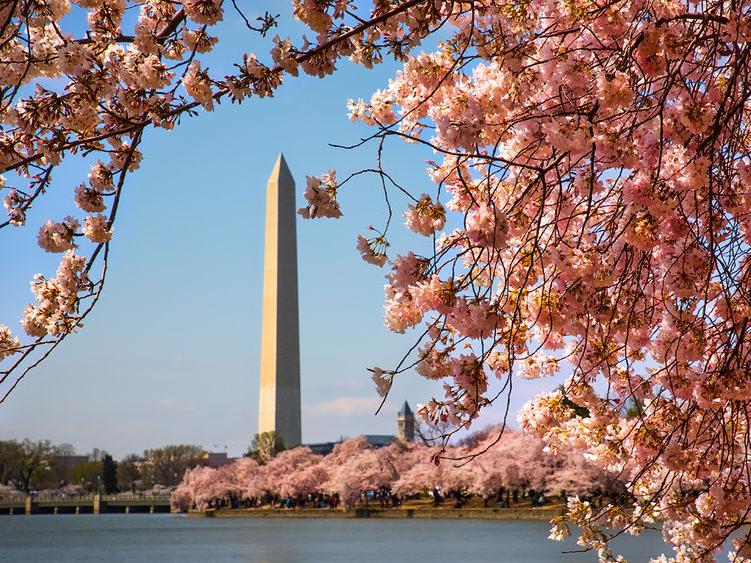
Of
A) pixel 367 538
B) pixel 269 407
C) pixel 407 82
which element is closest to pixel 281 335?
pixel 269 407

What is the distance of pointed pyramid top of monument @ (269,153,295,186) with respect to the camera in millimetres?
36219

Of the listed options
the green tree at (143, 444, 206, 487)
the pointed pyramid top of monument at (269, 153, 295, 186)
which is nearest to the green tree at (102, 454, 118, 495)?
the green tree at (143, 444, 206, 487)

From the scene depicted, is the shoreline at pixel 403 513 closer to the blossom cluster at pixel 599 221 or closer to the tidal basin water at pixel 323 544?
the tidal basin water at pixel 323 544

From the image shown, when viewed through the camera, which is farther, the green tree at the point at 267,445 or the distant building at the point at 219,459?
the distant building at the point at 219,459

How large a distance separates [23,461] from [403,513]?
4239 cm

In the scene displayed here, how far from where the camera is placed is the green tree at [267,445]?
39.3 metres

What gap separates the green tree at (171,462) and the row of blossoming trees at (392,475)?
25.8 meters

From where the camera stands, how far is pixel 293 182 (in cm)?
3756

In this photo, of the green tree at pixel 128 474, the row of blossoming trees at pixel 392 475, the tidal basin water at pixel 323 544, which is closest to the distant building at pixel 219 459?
the green tree at pixel 128 474

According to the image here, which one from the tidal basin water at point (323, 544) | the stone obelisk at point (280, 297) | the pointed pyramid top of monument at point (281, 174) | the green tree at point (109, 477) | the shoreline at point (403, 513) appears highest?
the pointed pyramid top of monument at point (281, 174)

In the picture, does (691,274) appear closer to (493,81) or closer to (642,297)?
(642,297)

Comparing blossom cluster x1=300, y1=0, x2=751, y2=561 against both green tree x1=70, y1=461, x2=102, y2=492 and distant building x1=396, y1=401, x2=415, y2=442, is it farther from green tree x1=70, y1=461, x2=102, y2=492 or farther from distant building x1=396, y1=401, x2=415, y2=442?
green tree x1=70, y1=461, x2=102, y2=492

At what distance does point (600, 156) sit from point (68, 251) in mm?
1535

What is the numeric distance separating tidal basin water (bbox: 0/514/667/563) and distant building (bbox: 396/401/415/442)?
26421 millimetres
